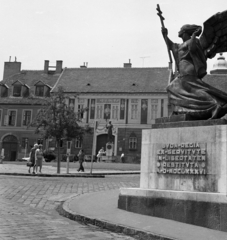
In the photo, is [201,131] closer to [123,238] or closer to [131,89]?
[123,238]

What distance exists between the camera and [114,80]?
5006cm

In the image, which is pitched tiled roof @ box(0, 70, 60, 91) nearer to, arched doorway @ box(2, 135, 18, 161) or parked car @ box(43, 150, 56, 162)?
arched doorway @ box(2, 135, 18, 161)

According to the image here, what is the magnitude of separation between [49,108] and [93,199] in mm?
13943

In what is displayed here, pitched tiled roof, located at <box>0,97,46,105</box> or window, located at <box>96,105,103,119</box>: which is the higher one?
pitched tiled roof, located at <box>0,97,46,105</box>

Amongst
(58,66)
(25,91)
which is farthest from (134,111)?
(25,91)

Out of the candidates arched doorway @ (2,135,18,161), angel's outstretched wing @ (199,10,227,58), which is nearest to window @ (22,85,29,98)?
arched doorway @ (2,135,18,161)

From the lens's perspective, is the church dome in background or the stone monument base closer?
the stone monument base

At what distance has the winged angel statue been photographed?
26.0ft

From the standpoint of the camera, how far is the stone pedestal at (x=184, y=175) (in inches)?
271

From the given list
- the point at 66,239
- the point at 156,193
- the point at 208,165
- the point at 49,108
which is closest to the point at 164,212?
the point at 156,193

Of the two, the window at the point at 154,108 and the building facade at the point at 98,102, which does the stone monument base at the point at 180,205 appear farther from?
the window at the point at 154,108

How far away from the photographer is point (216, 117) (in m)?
7.61

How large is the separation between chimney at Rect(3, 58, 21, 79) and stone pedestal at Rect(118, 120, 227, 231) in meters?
51.1

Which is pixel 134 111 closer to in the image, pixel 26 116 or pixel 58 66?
pixel 58 66
